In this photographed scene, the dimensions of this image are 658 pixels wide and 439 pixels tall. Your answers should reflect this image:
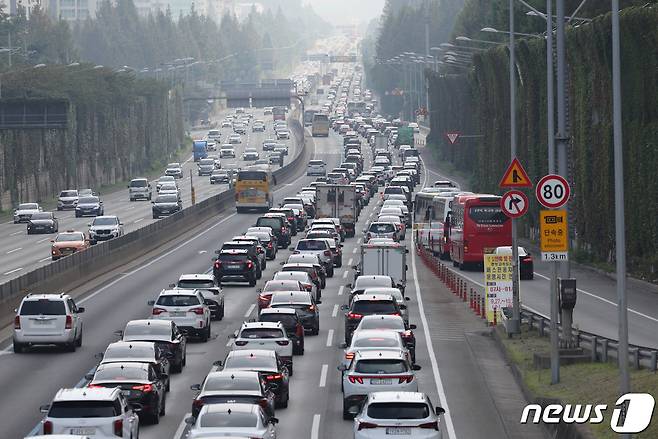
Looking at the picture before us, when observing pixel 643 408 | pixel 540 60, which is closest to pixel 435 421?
pixel 643 408

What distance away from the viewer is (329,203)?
94.1 metres

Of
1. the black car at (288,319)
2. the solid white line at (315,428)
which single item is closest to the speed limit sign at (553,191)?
the solid white line at (315,428)

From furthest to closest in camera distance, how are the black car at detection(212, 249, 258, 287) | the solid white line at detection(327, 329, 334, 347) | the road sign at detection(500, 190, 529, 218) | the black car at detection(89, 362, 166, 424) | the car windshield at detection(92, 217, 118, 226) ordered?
the car windshield at detection(92, 217, 118, 226) → the black car at detection(212, 249, 258, 287) → the solid white line at detection(327, 329, 334, 347) → the road sign at detection(500, 190, 529, 218) → the black car at detection(89, 362, 166, 424)

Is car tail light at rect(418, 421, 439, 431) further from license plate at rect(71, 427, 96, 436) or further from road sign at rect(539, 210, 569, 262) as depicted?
road sign at rect(539, 210, 569, 262)

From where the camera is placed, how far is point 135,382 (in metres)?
30.6

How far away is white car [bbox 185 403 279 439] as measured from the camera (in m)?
24.5

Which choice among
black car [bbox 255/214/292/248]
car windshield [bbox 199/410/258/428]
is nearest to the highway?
black car [bbox 255/214/292/248]

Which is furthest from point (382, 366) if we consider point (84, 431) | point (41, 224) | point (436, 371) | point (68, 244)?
point (41, 224)

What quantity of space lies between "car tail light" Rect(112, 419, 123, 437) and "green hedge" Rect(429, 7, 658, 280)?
125 feet

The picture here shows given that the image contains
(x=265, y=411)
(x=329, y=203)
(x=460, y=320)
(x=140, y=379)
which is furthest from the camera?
(x=329, y=203)

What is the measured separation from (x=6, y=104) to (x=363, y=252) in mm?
65193

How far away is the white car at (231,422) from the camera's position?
24.5 m

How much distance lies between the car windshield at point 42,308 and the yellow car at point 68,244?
31765mm

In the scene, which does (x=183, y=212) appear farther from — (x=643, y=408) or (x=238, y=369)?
(x=643, y=408)
